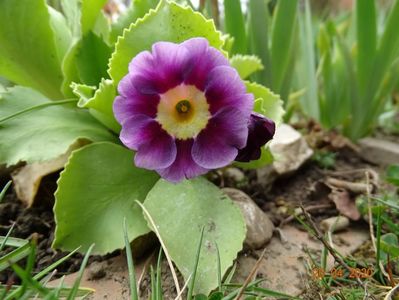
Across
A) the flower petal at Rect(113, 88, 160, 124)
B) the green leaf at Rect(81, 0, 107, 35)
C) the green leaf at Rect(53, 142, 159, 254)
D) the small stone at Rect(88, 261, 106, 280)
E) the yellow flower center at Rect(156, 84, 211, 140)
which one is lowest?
the small stone at Rect(88, 261, 106, 280)

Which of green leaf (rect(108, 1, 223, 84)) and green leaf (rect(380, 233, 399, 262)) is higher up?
green leaf (rect(108, 1, 223, 84))

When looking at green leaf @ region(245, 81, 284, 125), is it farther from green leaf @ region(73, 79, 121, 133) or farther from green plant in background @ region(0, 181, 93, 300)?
green plant in background @ region(0, 181, 93, 300)

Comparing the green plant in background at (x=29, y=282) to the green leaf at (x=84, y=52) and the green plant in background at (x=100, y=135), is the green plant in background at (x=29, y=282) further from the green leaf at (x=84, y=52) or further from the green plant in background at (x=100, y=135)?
the green leaf at (x=84, y=52)

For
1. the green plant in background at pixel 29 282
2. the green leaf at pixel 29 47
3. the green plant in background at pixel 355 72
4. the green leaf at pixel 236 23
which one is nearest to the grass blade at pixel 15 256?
the green plant in background at pixel 29 282

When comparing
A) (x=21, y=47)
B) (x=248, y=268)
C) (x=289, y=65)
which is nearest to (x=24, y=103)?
(x=21, y=47)

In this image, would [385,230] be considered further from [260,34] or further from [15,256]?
[15,256]

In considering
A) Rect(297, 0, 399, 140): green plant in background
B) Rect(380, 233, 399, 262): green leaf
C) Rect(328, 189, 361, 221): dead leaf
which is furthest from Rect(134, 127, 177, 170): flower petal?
Rect(297, 0, 399, 140): green plant in background
